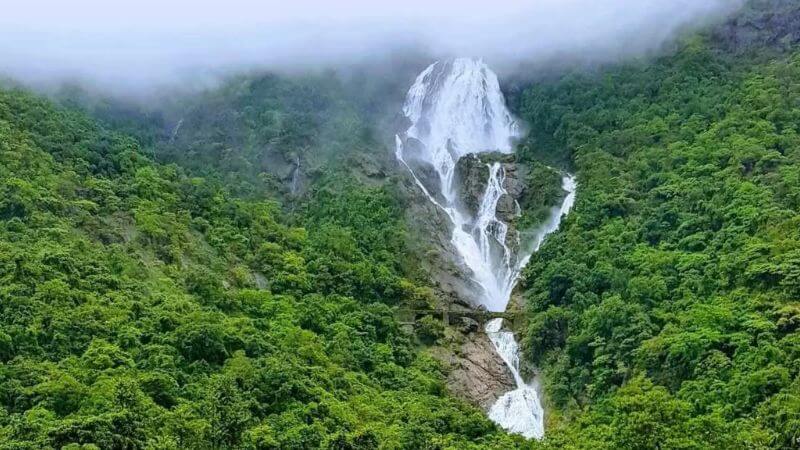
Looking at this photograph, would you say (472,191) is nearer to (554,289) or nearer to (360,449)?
(554,289)

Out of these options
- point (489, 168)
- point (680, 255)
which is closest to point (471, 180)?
point (489, 168)

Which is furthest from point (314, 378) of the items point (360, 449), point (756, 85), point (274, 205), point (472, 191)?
point (756, 85)

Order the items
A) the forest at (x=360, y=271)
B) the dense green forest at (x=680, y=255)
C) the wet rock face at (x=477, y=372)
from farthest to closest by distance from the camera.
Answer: the wet rock face at (x=477, y=372), the dense green forest at (x=680, y=255), the forest at (x=360, y=271)

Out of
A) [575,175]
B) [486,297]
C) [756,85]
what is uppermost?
[756,85]

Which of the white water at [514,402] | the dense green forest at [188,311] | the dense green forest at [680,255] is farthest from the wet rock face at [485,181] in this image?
the white water at [514,402]

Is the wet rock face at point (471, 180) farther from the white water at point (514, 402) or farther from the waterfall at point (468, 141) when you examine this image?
the white water at point (514, 402)

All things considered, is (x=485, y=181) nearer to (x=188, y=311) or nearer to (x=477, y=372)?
(x=477, y=372)
